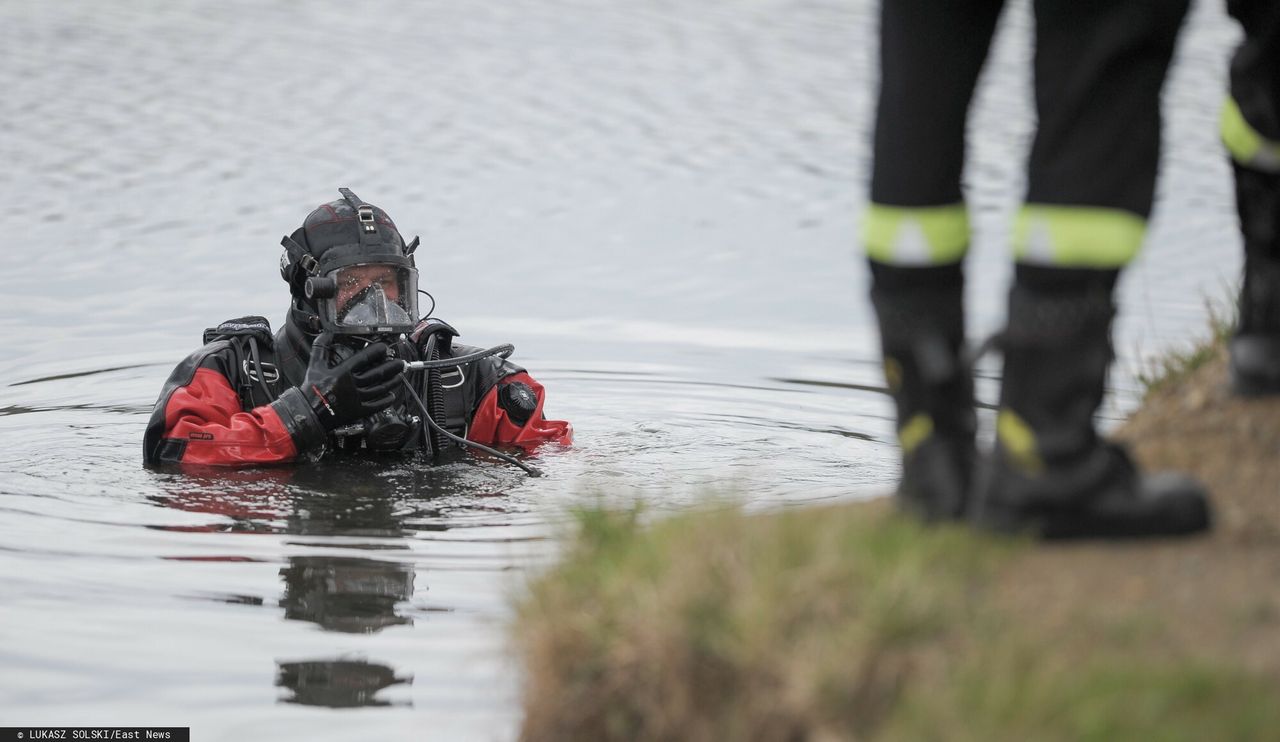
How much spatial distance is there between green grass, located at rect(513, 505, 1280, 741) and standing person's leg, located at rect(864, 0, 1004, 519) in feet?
0.65

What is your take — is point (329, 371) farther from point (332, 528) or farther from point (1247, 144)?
point (1247, 144)

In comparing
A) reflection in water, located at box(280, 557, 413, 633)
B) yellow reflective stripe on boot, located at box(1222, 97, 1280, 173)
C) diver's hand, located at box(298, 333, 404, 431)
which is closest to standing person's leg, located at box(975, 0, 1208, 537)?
yellow reflective stripe on boot, located at box(1222, 97, 1280, 173)

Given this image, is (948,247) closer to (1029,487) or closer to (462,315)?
(1029,487)

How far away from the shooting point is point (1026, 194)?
9.62 feet

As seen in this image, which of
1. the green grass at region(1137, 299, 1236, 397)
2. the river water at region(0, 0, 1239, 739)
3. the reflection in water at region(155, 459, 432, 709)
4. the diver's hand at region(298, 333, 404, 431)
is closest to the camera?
the reflection in water at region(155, 459, 432, 709)

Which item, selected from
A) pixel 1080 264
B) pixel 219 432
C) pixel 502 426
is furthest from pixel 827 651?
pixel 502 426

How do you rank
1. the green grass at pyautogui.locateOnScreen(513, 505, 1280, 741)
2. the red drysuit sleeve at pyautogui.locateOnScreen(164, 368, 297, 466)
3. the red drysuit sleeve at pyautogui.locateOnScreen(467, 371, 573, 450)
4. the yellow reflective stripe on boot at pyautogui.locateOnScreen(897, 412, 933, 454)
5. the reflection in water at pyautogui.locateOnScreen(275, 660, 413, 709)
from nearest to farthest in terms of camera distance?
the green grass at pyautogui.locateOnScreen(513, 505, 1280, 741)
the yellow reflective stripe on boot at pyautogui.locateOnScreen(897, 412, 933, 454)
the reflection in water at pyautogui.locateOnScreen(275, 660, 413, 709)
the red drysuit sleeve at pyautogui.locateOnScreen(164, 368, 297, 466)
the red drysuit sleeve at pyautogui.locateOnScreen(467, 371, 573, 450)

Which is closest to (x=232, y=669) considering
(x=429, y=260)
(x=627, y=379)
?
(x=627, y=379)

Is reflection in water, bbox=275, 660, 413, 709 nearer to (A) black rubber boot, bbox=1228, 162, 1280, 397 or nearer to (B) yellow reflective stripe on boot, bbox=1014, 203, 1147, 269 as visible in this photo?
(B) yellow reflective stripe on boot, bbox=1014, 203, 1147, 269

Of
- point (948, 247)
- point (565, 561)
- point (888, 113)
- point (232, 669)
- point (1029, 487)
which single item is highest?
point (888, 113)

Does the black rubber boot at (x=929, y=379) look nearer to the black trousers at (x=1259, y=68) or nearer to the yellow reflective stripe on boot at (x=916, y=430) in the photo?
the yellow reflective stripe on boot at (x=916, y=430)

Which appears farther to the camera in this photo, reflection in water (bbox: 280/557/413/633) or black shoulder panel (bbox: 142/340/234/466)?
black shoulder panel (bbox: 142/340/234/466)

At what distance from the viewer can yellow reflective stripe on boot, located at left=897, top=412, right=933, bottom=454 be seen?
3.05m

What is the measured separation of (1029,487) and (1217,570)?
340 millimetres
